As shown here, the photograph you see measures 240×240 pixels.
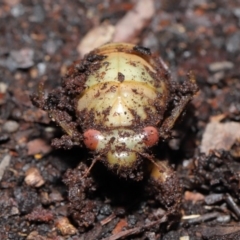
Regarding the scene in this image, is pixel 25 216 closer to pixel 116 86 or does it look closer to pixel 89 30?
pixel 116 86

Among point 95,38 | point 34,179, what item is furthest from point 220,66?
point 34,179

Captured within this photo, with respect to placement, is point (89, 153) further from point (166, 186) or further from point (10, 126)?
point (10, 126)

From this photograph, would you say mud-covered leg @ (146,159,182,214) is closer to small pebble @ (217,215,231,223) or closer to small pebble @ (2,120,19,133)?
small pebble @ (217,215,231,223)

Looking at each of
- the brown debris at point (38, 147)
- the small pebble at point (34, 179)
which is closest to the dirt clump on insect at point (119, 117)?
the small pebble at point (34, 179)

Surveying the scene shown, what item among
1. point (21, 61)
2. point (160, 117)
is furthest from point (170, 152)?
point (21, 61)

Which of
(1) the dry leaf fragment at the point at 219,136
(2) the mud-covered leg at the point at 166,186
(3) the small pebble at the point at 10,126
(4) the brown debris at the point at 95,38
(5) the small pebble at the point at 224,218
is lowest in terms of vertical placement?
(5) the small pebble at the point at 224,218

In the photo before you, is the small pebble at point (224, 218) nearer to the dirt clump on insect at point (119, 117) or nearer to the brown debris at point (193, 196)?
the brown debris at point (193, 196)
